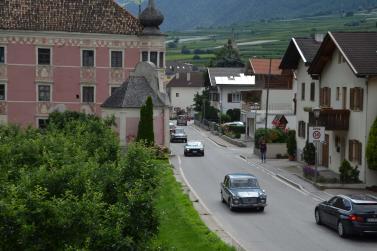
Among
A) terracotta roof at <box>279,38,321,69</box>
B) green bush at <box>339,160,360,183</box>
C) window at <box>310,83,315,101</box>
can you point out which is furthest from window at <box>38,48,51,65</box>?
green bush at <box>339,160,360,183</box>

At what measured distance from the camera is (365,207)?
26.4m

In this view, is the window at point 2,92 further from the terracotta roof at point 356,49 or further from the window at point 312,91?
the terracotta roof at point 356,49

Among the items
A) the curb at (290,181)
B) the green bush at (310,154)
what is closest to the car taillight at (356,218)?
the curb at (290,181)

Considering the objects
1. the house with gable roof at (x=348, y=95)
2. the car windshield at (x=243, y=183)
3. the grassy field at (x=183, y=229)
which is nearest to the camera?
the grassy field at (x=183, y=229)

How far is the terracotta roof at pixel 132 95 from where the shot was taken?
2422 inches

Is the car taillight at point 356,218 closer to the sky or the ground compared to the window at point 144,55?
closer to the ground

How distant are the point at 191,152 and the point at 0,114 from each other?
16.1 metres

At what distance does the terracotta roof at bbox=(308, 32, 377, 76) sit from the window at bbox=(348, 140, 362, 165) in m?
4.33

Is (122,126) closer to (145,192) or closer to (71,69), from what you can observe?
(71,69)

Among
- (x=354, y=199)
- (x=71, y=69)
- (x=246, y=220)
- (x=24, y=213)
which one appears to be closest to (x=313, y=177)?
(x=246, y=220)

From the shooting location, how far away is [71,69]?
64938 millimetres

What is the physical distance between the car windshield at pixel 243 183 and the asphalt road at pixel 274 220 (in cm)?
111

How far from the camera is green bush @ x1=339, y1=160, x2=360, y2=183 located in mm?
42688

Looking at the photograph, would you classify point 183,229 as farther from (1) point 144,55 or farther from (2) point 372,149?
(1) point 144,55
